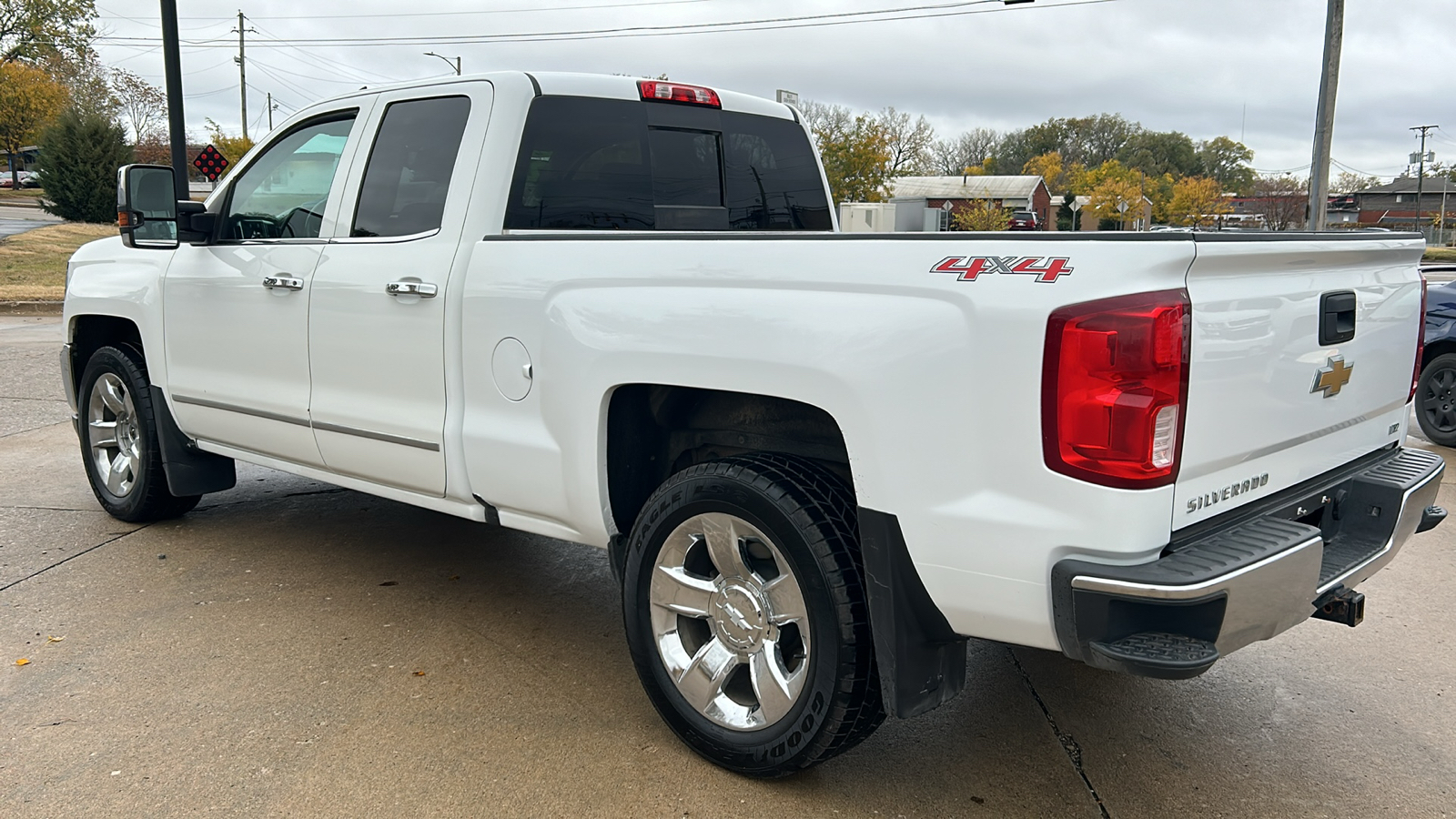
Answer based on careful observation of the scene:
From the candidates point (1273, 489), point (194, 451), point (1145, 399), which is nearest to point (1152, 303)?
point (1145, 399)

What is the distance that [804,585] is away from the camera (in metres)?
2.88

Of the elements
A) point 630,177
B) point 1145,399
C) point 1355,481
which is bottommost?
point 1355,481

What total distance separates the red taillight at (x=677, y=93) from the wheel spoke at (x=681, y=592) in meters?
2.00

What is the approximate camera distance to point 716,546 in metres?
3.10

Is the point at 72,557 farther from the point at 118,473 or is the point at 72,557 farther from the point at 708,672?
the point at 708,672

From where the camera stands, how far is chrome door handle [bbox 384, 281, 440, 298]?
3.75 m

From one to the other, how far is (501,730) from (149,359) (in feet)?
9.55

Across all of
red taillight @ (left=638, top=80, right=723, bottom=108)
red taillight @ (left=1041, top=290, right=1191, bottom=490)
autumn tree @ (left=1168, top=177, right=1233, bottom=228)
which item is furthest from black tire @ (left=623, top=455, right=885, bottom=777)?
autumn tree @ (left=1168, top=177, right=1233, bottom=228)

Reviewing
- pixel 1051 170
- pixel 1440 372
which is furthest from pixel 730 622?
pixel 1051 170

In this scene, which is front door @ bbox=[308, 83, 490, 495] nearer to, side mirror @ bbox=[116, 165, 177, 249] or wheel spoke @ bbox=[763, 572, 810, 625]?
side mirror @ bbox=[116, 165, 177, 249]

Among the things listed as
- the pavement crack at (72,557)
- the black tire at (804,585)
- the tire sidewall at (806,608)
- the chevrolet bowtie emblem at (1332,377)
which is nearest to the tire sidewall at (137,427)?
the pavement crack at (72,557)

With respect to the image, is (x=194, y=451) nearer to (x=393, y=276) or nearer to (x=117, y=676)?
(x=117, y=676)

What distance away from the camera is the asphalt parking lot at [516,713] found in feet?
9.98

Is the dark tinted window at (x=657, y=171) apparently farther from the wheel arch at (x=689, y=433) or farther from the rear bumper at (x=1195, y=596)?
the rear bumper at (x=1195, y=596)
